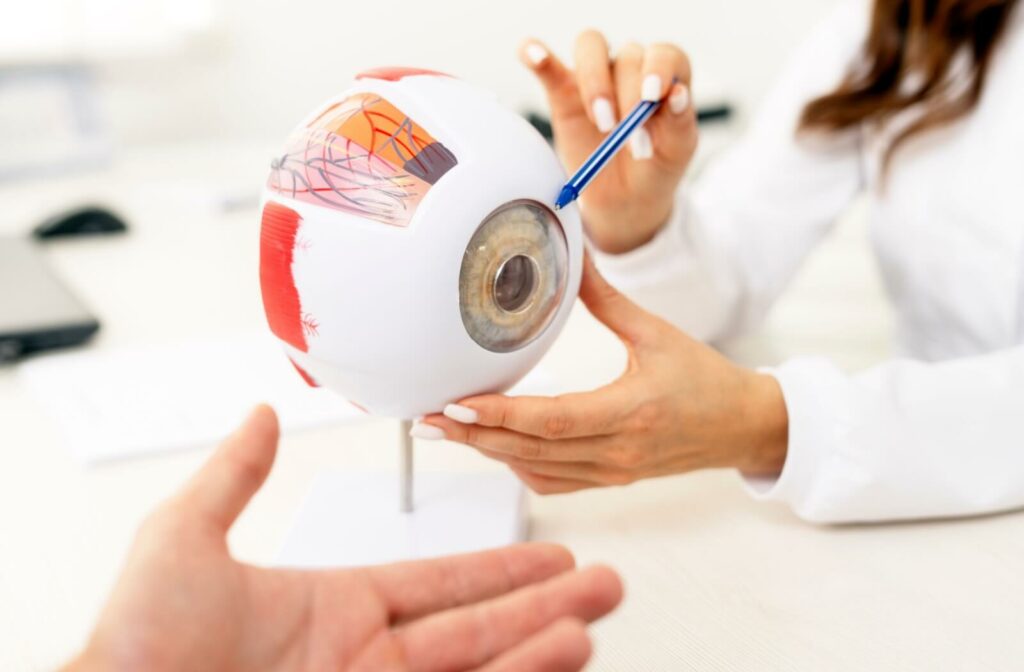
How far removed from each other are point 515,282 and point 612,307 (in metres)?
0.09

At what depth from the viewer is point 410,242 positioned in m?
0.45

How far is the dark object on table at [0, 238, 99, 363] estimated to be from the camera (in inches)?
32.2

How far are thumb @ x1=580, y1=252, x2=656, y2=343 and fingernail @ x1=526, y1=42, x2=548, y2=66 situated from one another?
0.62ft

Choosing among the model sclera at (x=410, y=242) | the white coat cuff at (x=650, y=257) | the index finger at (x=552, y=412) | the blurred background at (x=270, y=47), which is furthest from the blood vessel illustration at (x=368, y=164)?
the blurred background at (x=270, y=47)

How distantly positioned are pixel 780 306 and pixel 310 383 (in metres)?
0.64

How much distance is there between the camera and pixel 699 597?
53 centimetres

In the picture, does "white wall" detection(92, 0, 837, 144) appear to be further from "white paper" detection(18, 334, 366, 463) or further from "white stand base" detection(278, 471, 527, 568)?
"white stand base" detection(278, 471, 527, 568)

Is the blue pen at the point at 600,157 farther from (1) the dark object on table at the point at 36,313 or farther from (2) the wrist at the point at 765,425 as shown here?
(1) the dark object on table at the point at 36,313

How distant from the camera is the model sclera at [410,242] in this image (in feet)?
1.47

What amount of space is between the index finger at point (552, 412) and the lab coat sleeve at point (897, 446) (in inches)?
5.1

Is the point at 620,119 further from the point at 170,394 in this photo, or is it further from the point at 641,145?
the point at 170,394

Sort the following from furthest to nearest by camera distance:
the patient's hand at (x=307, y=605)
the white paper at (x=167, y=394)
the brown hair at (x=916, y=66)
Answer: the brown hair at (x=916, y=66) → the white paper at (x=167, y=394) → the patient's hand at (x=307, y=605)

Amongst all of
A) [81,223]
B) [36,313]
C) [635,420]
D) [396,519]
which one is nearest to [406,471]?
[396,519]

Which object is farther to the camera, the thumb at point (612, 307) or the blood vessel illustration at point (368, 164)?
the thumb at point (612, 307)
